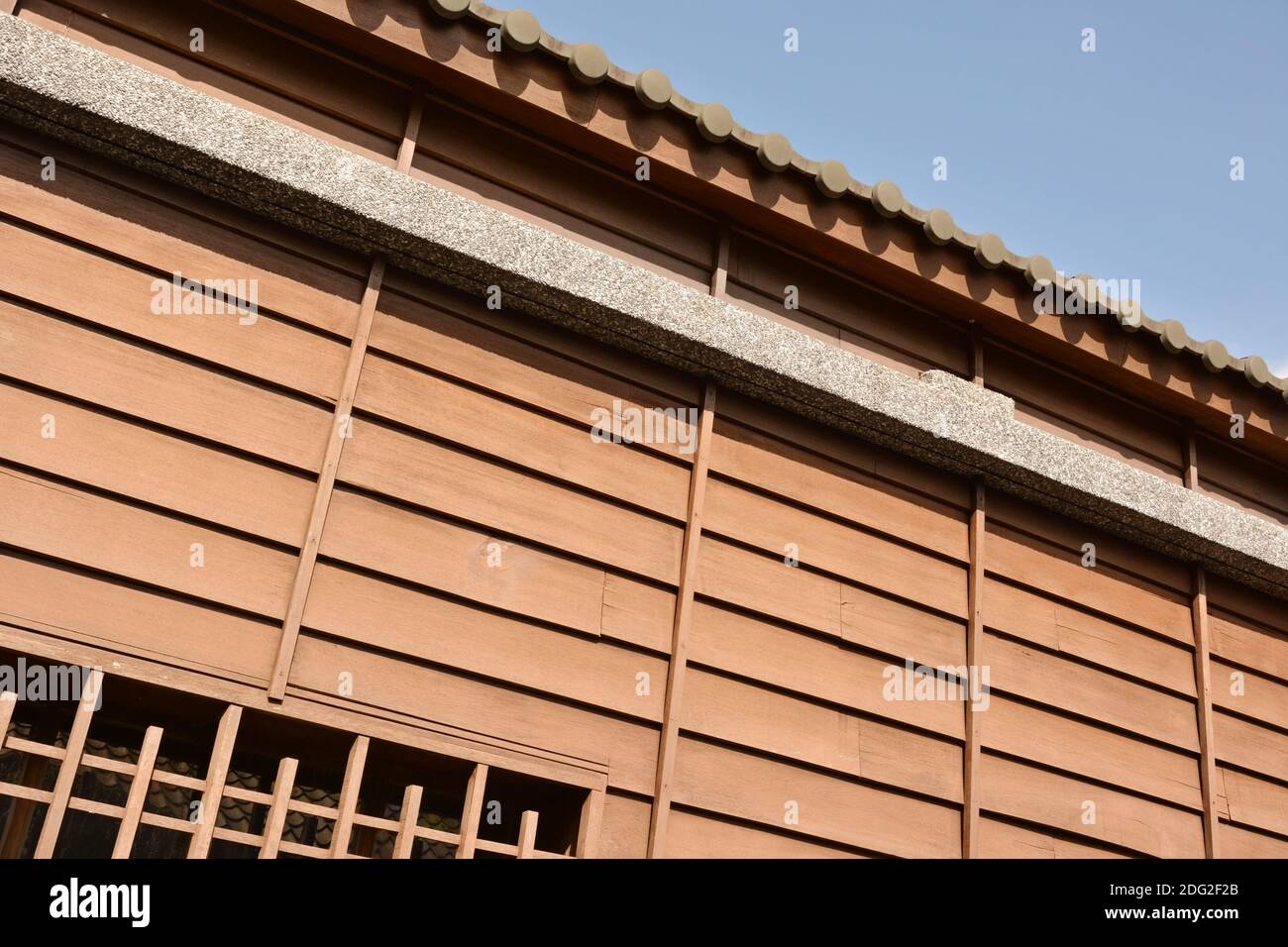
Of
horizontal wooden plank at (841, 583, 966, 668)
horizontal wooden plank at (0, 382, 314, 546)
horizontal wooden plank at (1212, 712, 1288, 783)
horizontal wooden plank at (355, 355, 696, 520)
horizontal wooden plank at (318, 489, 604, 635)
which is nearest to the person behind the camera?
horizontal wooden plank at (0, 382, 314, 546)

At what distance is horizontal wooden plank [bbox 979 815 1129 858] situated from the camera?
4762 millimetres

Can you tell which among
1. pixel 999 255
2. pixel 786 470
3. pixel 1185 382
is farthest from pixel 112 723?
pixel 1185 382

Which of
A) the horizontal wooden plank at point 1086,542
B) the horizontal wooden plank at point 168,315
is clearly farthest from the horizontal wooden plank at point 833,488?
the horizontal wooden plank at point 168,315

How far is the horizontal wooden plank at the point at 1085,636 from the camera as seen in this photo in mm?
5191

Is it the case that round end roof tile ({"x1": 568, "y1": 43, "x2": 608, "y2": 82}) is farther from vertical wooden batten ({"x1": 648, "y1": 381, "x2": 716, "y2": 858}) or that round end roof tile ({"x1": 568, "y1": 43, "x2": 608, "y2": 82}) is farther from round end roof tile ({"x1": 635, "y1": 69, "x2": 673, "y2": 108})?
vertical wooden batten ({"x1": 648, "y1": 381, "x2": 716, "y2": 858})

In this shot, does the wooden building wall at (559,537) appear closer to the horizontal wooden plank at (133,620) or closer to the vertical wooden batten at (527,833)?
the horizontal wooden plank at (133,620)

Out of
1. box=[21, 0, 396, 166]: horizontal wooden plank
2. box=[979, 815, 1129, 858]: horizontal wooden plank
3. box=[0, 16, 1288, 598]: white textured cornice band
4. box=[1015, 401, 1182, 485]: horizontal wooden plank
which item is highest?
box=[21, 0, 396, 166]: horizontal wooden plank

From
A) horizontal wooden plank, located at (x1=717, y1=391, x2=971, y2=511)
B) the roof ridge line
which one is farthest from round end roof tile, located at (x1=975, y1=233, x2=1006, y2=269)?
horizontal wooden plank, located at (x1=717, y1=391, x2=971, y2=511)

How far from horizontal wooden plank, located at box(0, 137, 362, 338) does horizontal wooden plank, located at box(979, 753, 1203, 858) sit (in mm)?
3398

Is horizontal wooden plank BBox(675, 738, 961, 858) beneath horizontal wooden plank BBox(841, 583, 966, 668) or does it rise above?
beneath

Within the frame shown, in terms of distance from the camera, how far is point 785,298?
16.9 ft

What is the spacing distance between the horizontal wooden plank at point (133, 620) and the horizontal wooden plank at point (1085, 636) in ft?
10.7

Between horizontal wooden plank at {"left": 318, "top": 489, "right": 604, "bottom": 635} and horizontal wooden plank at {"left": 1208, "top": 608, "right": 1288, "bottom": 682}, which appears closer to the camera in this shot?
horizontal wooden plank at {"left": 318, "top": 489, "right": 604, "bottom": 635}

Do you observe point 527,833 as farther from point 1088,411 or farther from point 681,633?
point 1088,411
